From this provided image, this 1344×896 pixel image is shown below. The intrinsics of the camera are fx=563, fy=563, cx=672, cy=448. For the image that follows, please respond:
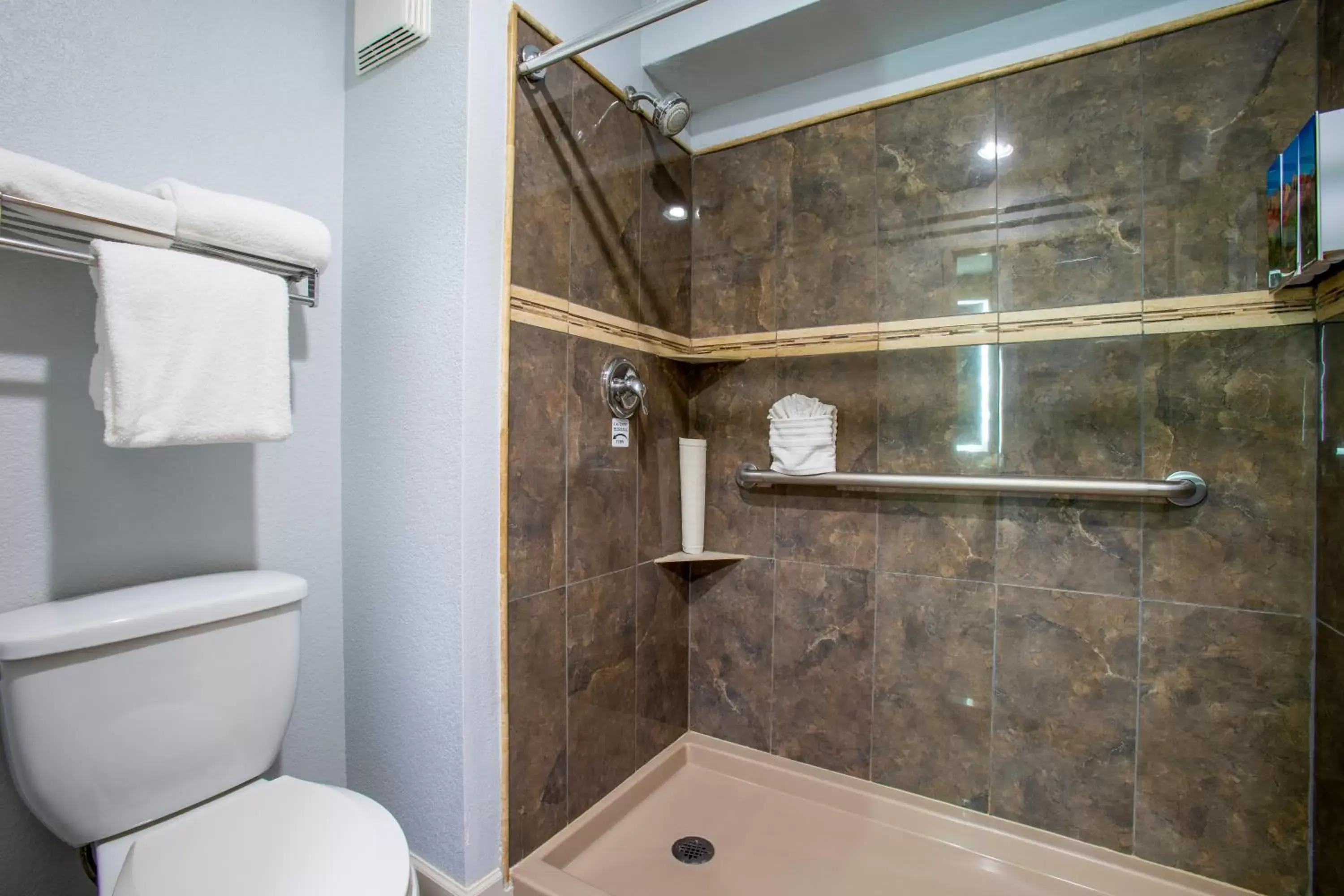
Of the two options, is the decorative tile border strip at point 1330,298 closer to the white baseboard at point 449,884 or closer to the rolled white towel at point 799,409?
the rolled white towel at point 799,409

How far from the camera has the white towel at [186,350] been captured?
0.85 m

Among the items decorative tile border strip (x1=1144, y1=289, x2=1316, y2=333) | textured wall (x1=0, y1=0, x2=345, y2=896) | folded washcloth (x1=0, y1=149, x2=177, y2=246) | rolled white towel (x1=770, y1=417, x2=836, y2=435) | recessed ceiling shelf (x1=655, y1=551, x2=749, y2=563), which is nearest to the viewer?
folded washcloth (x1=0, y1=149, x2=177, y2=246)

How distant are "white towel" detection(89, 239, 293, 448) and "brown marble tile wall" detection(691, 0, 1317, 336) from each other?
4.00 ft

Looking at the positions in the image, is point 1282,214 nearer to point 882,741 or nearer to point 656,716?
point 882,741

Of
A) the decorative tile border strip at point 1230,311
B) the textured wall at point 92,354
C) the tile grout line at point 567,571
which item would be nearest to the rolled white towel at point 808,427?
the tile grout line at point 567,571

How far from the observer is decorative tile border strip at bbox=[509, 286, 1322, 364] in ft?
3.88

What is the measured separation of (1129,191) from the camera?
4.26 ft

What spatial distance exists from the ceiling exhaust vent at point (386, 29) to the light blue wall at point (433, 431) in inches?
0.9

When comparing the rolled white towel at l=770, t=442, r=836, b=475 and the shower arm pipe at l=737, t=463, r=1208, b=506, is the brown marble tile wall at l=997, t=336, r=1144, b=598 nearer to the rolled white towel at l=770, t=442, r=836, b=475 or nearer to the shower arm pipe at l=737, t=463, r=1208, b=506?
the shower arm pipe at l=737, t=463, r=1208, b=506

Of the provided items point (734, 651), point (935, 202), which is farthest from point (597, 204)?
point (734, 651)

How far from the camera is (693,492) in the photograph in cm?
176

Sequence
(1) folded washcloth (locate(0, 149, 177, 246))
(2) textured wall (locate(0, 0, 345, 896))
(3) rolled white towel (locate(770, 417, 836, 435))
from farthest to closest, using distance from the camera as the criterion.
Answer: (3) rolled white towel (locate(770, 417, 836, 435)), (2) textured wall (locate(0, 0, 345, 896)), (1) folded washcloth (locate(0, 149, 177, 246))

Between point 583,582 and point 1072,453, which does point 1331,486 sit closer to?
point 1072,453

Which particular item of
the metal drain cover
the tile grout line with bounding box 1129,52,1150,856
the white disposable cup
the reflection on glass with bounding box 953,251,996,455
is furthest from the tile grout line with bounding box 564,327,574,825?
the tile grout line with bounding box 1129,52,1150,856
